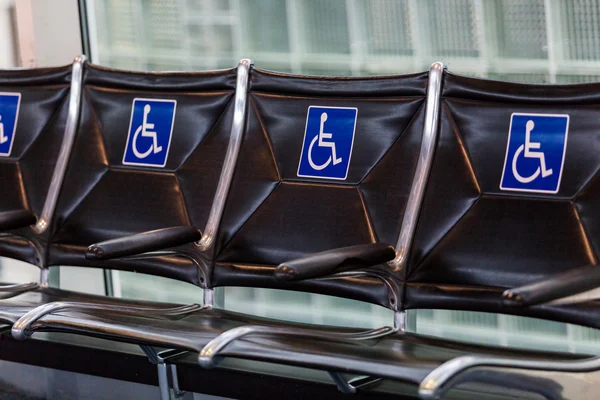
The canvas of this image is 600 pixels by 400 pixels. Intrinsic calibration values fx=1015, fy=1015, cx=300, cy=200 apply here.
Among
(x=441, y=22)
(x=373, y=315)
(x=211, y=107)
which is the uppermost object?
(x=441, y=22)

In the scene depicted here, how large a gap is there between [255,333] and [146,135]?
3.28 ft

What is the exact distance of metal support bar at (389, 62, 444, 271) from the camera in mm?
2439

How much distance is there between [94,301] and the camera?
273 centimetres

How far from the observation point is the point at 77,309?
2461 mm

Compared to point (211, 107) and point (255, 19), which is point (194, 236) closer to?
point (211, 107)

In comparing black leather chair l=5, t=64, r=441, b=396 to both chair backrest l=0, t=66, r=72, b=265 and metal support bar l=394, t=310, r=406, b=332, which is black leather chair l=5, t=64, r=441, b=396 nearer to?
metal support bar l=394, t=310, r=406, b=332

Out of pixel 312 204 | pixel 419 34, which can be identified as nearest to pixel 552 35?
pixel 419 34

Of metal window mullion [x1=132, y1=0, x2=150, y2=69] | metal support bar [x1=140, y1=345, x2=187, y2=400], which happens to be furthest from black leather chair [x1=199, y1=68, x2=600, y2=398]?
metal window mullion [x1=132, y1=0, x2=150, y2=69]

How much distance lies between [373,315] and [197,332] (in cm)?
116

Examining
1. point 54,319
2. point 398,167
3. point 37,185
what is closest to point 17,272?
point 37,185

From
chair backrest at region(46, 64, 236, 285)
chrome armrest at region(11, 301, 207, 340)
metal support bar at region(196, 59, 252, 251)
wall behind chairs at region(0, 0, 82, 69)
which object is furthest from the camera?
wall behind chairs at region(0, 0, 82, 69)

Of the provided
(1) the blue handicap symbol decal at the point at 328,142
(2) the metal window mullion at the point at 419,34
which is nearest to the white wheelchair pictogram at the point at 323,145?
(1) the blue handicap symbol decal at the point at 328,142

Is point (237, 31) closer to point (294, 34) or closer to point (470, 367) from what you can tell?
point (294, 34)

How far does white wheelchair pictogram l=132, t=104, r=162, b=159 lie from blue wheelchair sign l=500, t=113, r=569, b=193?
3.46 feet
